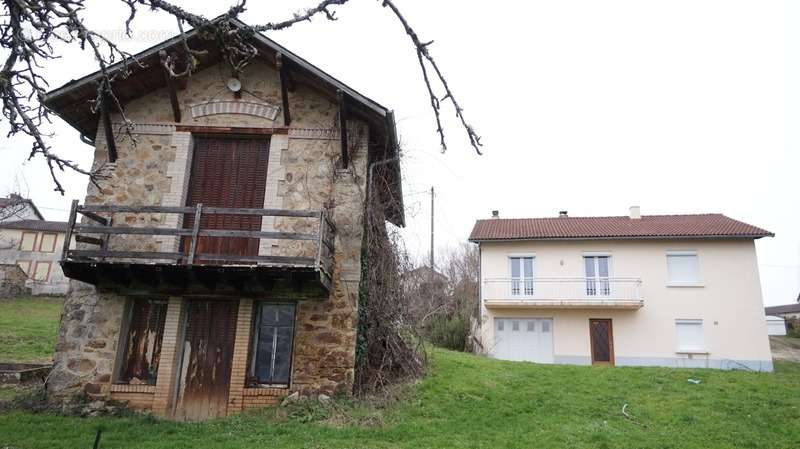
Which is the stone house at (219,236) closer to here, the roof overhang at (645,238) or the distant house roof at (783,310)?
the roof overhang at (645,238)

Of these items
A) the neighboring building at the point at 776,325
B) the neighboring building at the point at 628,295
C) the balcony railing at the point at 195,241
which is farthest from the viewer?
the neighboring building at the point at 776,325

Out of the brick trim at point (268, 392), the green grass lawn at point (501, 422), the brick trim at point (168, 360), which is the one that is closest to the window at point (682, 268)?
the green grass lawn at point (501, 422)

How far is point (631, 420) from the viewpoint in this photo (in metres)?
10.2

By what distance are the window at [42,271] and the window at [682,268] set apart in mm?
39395

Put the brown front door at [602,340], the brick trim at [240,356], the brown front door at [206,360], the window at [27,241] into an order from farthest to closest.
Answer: the window at [27,241], the brown front door at [602,340], the brown front door at [206,360], the brick trim at [240,356]

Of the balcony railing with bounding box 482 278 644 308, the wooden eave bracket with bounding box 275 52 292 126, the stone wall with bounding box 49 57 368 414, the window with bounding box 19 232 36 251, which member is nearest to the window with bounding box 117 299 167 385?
the stone wall with bounding box 49 57 368 414

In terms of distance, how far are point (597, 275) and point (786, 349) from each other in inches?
561

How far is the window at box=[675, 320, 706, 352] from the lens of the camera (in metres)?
22.2

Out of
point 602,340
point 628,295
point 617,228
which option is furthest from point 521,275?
point 617,228

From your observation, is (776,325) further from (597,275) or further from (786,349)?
(597,275)

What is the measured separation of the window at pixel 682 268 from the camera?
22.8 m

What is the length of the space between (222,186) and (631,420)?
956cm

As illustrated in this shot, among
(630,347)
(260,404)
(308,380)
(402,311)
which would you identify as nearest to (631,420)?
(402,311)

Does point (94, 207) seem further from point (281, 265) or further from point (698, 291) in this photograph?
point (698, 291)
